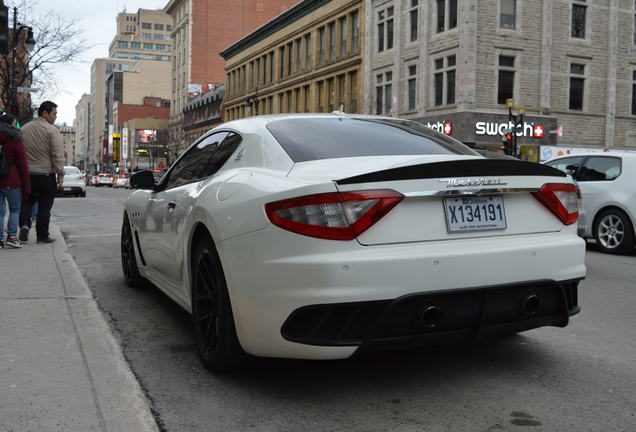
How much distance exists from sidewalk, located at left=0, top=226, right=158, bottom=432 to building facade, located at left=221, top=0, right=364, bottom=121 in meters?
36.5

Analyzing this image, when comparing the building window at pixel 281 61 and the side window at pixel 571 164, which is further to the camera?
the building window at pixel 281 61

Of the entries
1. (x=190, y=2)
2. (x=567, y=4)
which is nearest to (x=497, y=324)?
(x=567, y=4)

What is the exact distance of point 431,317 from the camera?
3.28 meters

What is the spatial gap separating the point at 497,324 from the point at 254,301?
125 centimetres

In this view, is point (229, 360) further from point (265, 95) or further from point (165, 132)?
point (165, 132)

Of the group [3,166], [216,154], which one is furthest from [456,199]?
[3,166]

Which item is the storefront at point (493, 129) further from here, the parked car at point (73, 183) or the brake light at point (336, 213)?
the brake light at point (336, 213)

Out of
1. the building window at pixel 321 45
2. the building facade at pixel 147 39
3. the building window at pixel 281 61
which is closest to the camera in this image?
the building window at pixel 321 45

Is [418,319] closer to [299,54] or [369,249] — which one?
[369,249]

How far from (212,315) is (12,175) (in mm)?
6094

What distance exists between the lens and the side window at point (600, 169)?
1085cm

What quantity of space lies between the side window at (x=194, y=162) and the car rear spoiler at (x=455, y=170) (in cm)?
167

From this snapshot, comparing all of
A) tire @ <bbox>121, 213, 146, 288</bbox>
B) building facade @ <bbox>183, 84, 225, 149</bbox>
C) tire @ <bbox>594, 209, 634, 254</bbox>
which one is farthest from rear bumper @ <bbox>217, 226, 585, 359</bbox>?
building facade @ <bbox>183, 84, 225, 149</bbox>

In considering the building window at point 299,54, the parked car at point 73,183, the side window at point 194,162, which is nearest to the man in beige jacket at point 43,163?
the side window at point 194,162
